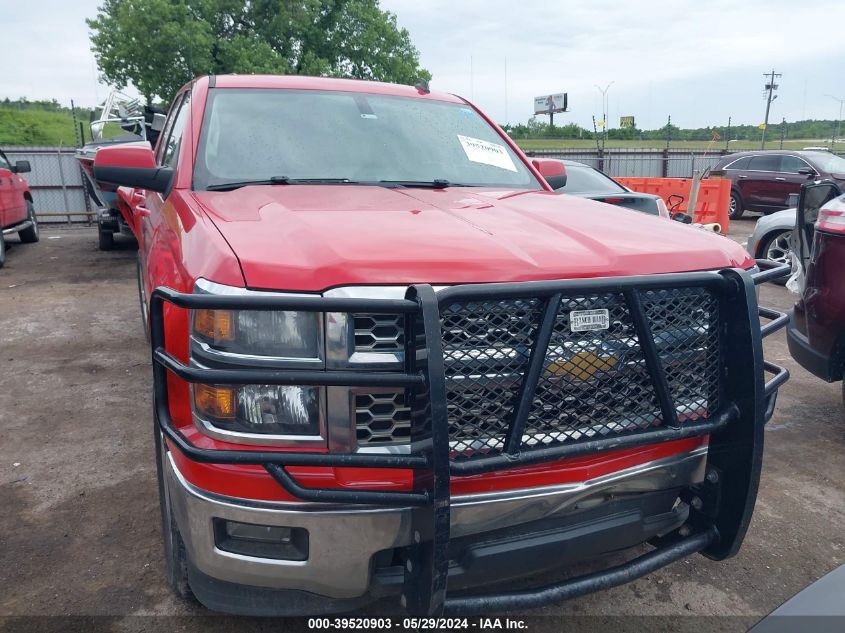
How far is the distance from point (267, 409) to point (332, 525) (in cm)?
34

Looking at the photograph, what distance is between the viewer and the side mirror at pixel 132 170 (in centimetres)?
306

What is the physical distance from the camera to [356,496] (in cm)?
176

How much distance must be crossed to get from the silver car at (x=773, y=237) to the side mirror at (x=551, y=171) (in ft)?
19.4

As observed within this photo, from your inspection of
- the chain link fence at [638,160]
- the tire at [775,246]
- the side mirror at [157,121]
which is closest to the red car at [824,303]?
the tire at [775,246]

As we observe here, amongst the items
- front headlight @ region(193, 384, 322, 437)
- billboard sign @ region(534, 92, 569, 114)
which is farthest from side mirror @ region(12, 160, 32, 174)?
billboard sign @ region(534, 92, 569, 114)

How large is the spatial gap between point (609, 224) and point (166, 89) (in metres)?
28.9

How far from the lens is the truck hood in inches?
72.2

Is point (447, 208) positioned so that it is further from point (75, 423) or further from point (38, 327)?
point (38, 327)

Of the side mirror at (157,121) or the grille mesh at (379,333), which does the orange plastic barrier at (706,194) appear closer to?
the side mirror at (157,121)

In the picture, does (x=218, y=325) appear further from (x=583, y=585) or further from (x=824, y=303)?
(x=824, y=303)

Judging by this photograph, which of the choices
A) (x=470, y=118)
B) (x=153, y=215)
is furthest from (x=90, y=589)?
(x=470, y=118)

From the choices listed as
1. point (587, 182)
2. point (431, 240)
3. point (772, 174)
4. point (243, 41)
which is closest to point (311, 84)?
point (431, 240)

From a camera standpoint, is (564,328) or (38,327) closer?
(564,328)

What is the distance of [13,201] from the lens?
10539mm
